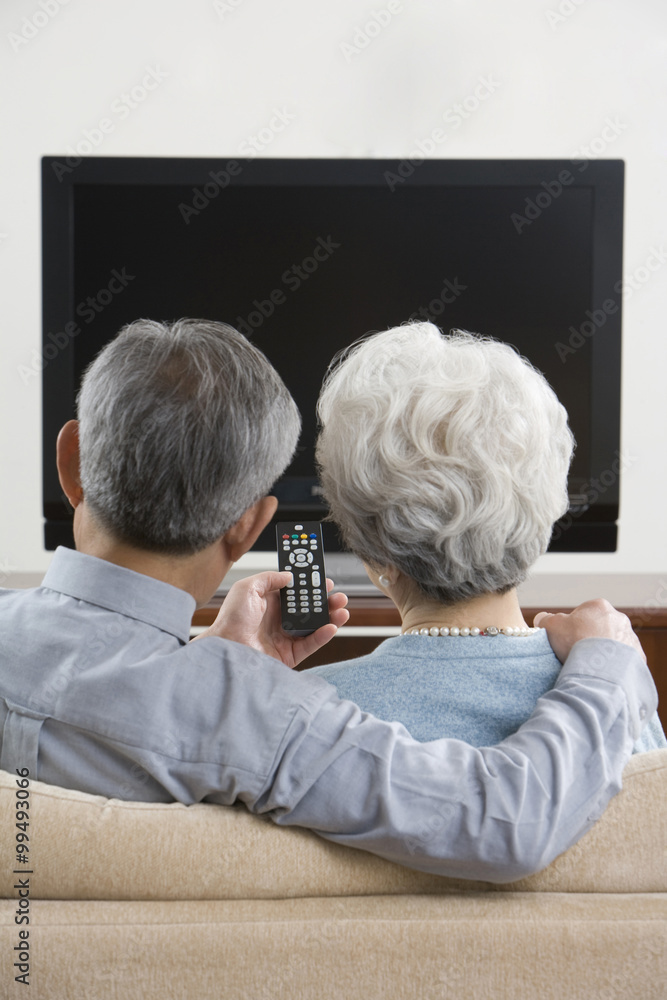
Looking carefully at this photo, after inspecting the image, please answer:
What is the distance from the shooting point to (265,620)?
43.9 inches

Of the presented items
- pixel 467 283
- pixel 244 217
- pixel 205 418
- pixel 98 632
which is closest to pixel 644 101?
pixel 467 283

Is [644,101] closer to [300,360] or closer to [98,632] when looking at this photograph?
[300,360]

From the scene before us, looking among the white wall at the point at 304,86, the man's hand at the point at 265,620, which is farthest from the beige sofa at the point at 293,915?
the white wall at the point at 304,86

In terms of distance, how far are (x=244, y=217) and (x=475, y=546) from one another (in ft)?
4.32

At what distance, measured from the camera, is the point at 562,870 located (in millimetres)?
677
